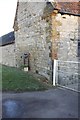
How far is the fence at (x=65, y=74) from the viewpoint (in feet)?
43.1

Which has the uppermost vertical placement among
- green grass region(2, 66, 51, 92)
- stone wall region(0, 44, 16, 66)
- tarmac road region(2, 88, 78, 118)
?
stone wall region(0, 44, 16, 66)

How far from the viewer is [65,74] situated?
13.9 m

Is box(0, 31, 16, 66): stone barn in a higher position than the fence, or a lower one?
higher

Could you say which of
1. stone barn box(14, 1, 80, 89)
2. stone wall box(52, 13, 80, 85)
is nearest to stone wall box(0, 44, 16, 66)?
stone barn box(14, 1, 80, 89)

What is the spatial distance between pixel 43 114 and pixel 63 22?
811 cm

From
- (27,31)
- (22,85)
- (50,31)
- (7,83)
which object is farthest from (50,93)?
(27,31)

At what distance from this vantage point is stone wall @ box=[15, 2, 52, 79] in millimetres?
14605

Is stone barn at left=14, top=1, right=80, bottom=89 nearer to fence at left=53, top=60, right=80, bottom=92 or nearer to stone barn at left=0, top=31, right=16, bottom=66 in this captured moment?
fence at left=53, top=60, right=80, bottom=92

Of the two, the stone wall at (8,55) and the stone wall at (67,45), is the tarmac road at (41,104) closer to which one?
the stone wall at (67,45)

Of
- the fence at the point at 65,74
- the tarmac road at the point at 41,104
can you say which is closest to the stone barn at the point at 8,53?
the fence at the point at 65,74

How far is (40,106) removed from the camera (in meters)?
8.46

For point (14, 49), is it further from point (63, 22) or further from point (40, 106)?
point (40, 106)

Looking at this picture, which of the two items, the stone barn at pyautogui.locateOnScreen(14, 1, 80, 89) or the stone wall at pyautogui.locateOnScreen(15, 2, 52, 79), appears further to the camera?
the stone wall at pyautogui.locateOnScreen(15, 2, 52, 79)

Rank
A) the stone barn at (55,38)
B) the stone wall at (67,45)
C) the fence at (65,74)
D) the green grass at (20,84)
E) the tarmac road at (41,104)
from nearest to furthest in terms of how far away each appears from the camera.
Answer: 1. the tarmac road at (41,104)
2. the green grass at (20,84)
3. the fence at (65,74)
4. the stone wall at (67,45)
5. the stone barn at (55,38)
